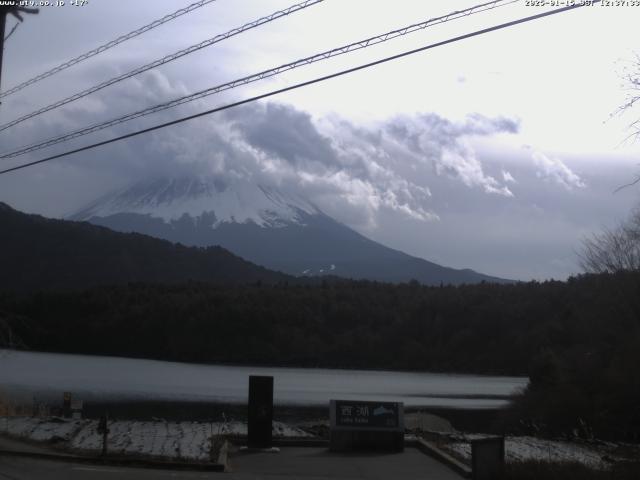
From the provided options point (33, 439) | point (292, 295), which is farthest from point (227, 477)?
point (292, 295)

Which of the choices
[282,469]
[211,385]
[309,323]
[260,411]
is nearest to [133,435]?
[260,411]

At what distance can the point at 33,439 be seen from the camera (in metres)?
21.9

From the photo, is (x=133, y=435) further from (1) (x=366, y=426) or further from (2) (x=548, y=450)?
(2) (x=548, y=450)

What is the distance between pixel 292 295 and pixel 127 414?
9215 cm

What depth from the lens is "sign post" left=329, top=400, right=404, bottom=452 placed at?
21766 mm

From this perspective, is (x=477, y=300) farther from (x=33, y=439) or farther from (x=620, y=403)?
(x=33, y=439)

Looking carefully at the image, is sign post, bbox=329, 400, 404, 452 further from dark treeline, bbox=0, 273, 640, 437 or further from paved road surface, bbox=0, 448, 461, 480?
dark treeline, bbox=0, 273, 640, 437

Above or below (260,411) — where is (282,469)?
below

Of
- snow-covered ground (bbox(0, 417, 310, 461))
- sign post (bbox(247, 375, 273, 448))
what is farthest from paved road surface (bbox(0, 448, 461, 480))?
snow-covered ground (bbox(0, 417, 310, 461))

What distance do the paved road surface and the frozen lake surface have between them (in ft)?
100

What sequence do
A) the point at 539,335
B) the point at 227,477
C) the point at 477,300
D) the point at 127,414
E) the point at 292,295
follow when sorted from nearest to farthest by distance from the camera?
the point at 227,477, the point at 127,414, the point at 539,335, the point at 477,300, the point at 292,295

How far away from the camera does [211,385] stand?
72.8 meters

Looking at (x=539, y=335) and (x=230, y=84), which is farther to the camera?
(x=539, y=335)

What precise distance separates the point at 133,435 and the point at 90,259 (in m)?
142
